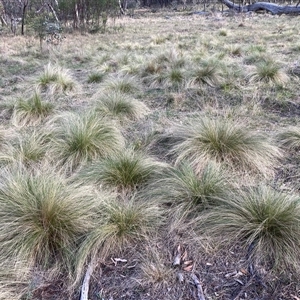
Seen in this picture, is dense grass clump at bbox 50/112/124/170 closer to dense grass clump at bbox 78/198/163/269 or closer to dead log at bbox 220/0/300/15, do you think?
dense grass clump at bbox 78/198/163/269

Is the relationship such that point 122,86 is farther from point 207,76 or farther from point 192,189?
point 192,189

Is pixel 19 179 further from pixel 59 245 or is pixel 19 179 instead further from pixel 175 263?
pixel 175 263

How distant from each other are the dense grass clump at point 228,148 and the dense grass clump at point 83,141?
0.75 m

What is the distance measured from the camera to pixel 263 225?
215cm

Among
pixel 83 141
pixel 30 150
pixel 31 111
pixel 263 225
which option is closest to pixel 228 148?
pixel 263 225

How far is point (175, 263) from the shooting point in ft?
6.82

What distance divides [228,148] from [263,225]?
1.28 meters

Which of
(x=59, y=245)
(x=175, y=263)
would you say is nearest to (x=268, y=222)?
(x=175, y=263)

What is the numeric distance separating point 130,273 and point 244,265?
0.72 meters

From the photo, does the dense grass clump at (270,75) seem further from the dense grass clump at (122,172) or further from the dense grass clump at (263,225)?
the dense grass clump at (263,225)

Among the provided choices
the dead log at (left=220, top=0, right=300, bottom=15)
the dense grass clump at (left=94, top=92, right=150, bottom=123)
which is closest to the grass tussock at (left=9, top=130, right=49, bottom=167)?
the dense grass clump at (left=94, top=92, right=150, bottom=123)

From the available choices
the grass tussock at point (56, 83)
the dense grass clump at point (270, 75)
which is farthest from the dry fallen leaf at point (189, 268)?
the grass tussock at point (56, 83)

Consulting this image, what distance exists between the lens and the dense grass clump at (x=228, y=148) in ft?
10.4

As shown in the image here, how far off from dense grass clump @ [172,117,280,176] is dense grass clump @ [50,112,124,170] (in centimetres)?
75
